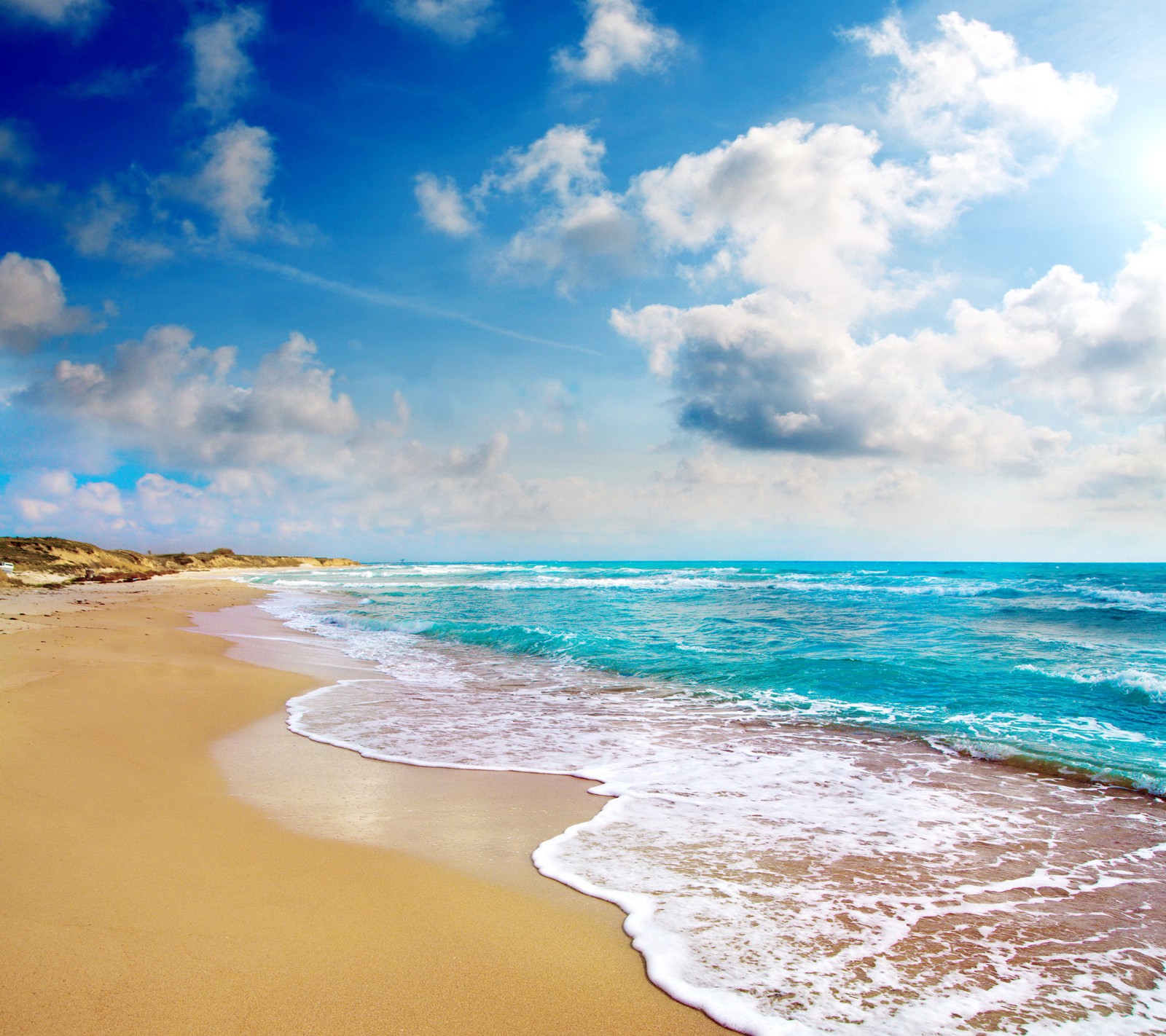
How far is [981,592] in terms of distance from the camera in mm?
30984

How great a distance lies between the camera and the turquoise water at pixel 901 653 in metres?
7.75

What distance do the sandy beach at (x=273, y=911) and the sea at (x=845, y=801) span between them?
1.31ft

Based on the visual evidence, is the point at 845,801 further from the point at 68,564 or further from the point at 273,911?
the point at 68,564

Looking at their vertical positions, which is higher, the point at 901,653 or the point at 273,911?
the point at 273,911

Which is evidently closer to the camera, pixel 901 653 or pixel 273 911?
pixel 273 911

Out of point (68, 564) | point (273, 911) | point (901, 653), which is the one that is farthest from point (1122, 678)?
point (68, 564)

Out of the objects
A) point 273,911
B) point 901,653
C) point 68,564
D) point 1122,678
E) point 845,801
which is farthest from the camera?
point 68,564

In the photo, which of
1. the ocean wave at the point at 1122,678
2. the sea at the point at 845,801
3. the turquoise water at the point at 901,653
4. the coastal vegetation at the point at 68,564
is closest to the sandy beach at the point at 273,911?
the sea at the point at 845,801

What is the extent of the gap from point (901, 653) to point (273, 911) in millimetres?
13021

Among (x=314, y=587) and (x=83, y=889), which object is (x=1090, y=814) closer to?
(x=83, y=889)

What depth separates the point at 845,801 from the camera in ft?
17.7

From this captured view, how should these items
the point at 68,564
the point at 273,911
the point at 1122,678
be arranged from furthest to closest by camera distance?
the point at 68,564
the point at 1122,678
the point at 273,911

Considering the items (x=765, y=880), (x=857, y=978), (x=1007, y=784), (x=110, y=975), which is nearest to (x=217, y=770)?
(x=110, y=975)

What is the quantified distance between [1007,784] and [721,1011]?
4.86 metres
